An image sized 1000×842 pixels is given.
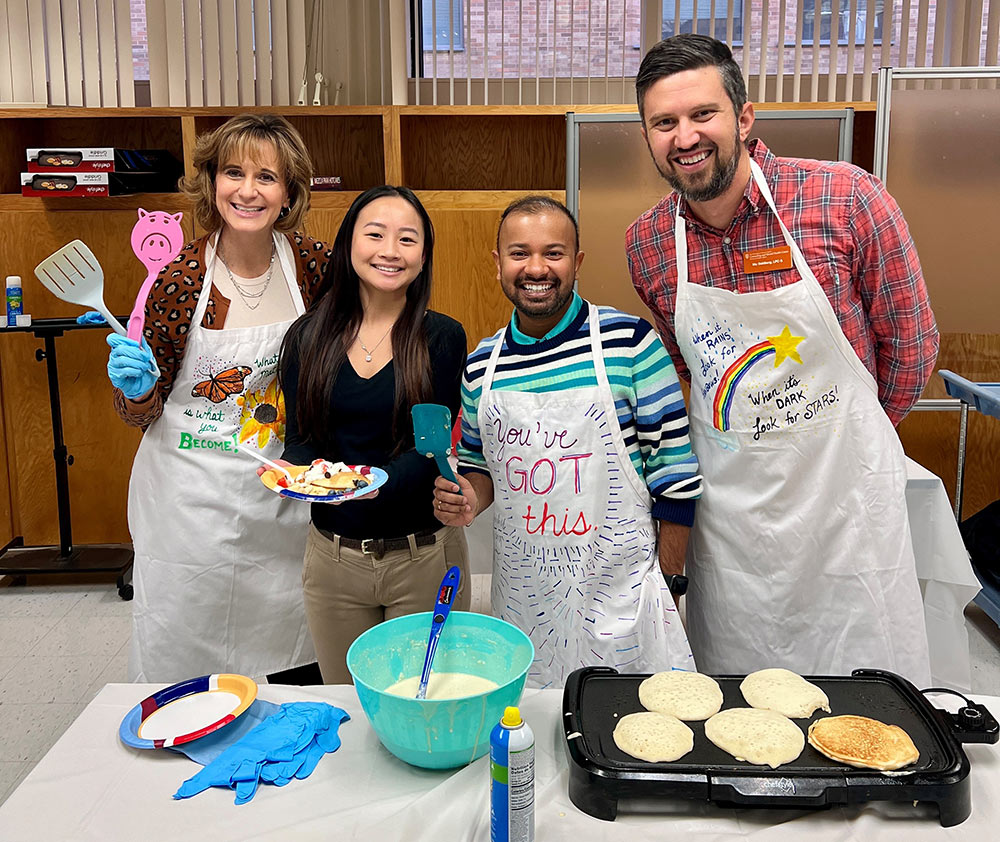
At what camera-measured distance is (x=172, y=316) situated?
197 centimetres

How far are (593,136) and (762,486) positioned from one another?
78.4 inches

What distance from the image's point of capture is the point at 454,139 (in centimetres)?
383

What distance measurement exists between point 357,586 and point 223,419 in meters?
0.55

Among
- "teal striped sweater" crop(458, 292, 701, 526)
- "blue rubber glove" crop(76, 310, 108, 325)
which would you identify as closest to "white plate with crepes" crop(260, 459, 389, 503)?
"teal striped sweater" crop(458, 292, 701, 526)

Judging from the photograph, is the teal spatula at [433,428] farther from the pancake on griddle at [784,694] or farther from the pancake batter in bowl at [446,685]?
the pancake on griddle at [784,694]

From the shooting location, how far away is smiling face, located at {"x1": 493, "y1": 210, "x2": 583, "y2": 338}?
63.6 inches

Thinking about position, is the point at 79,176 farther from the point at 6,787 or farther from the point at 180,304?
the point at 6,787

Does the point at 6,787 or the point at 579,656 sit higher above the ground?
the point at 579,656

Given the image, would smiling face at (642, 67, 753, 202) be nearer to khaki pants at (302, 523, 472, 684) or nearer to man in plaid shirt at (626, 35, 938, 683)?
man in plaid shirt at (626, 35, 938, 683)

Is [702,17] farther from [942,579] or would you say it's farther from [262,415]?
[262,415]

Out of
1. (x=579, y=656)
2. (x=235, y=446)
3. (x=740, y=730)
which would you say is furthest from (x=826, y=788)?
(x=235, y=446)

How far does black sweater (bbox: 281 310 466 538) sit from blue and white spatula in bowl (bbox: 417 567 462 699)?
383 mm

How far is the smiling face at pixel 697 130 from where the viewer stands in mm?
1581

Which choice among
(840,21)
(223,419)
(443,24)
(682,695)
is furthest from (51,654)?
(840,21)
